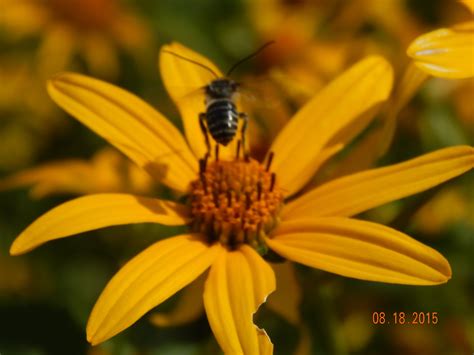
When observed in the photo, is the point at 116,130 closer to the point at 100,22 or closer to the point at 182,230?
the point at 182,230

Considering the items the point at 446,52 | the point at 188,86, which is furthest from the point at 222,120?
the point at 446,52

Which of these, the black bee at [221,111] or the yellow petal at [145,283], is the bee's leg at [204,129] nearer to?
the black bee at [221,111]

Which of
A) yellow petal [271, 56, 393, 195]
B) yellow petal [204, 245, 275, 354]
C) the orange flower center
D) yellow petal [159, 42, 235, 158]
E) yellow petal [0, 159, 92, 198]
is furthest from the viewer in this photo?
the orange flower center

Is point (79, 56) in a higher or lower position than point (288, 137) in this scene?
higher

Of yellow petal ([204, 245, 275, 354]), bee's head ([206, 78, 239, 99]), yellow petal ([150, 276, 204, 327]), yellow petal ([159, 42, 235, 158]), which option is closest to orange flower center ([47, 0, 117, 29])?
yellow petal ([159, 42, 235, 158])

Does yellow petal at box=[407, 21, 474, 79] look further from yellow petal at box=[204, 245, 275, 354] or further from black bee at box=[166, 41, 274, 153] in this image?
yellow petal at box=[204, 245, 275, 354]

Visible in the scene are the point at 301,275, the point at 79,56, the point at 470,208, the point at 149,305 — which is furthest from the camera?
the point at 79,56

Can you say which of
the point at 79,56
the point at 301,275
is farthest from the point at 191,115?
the point at 79,56
